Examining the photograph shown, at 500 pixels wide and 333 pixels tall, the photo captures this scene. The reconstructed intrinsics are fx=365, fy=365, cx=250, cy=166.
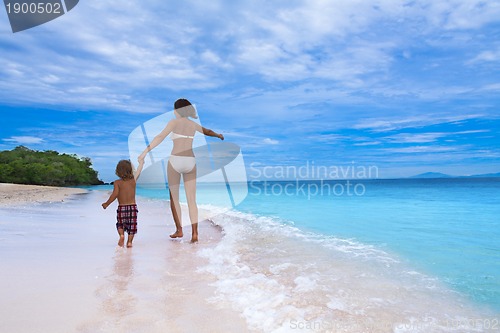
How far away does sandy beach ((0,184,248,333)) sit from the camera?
2592 millimetres

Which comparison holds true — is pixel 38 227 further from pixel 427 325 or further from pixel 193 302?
pixel 427 325

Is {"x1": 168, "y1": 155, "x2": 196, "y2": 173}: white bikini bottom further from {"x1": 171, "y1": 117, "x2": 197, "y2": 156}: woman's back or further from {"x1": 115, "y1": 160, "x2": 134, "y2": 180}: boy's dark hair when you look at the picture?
{"x1": 115, "y1": 160, "x2": 134, "y2": 180}: boy's dark hair

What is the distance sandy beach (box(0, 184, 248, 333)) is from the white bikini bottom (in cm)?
123

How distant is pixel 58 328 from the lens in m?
2.45

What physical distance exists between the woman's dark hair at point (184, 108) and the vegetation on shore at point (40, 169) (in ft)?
199

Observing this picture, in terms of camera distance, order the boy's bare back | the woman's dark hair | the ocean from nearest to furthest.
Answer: the ocean, the boy's bare back, the woman's dark hair

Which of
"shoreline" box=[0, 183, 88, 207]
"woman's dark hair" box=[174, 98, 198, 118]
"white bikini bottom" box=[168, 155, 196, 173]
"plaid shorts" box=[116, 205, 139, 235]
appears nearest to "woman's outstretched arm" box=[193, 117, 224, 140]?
"woman's dark hair" box=[174, 98, 198, 118]

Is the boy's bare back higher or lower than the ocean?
higher

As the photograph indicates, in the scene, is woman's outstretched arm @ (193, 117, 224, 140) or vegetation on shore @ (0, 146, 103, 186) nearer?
woman's outstretched arm @ (193, 117, 224, 140)

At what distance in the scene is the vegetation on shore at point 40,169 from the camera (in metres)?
57.1

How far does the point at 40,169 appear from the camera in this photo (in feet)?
191

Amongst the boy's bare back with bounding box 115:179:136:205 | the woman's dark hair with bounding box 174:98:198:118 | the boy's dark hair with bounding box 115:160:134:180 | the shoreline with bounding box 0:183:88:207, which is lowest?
the shoreline with bounding box 0:183:88:207

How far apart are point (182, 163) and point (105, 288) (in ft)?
9.72

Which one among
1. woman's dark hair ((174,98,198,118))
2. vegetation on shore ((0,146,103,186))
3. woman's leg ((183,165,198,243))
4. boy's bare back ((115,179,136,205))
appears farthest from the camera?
vegetation on shore ((0,146,103,186))
